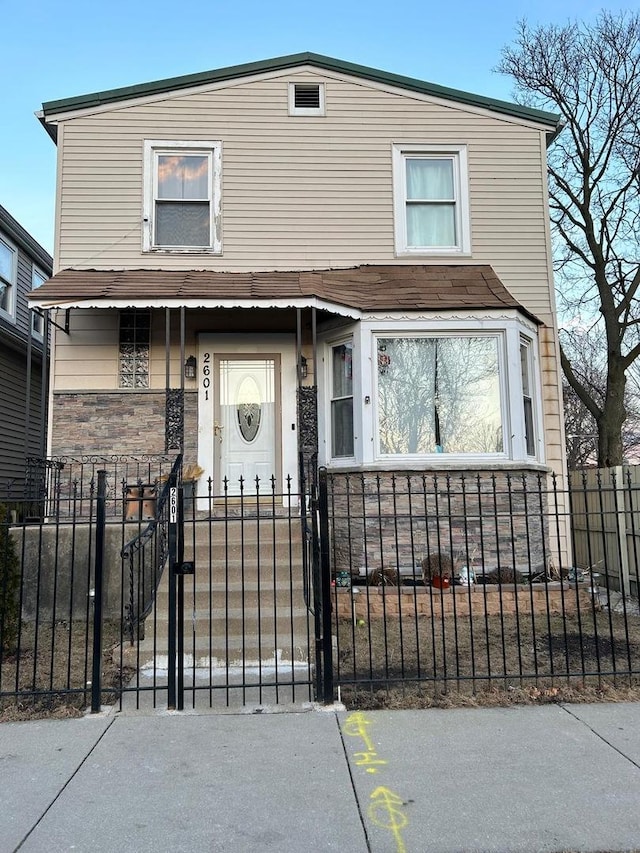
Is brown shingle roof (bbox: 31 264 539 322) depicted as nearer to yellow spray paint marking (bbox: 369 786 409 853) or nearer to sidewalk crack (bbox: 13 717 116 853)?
sidewalk crack (bbox: 13 717 116 853)

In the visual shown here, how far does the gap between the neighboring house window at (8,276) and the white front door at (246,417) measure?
704cm

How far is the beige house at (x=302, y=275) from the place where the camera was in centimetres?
806

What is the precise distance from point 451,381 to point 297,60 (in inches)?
216

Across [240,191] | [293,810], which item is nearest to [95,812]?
[293,810]

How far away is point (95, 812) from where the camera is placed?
3.14 metres

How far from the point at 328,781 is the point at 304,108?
910cm

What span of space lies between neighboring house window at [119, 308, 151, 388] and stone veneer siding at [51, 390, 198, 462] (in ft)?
0.70

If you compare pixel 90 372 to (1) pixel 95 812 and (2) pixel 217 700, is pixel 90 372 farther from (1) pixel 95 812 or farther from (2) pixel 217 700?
(1) pixel 95 812

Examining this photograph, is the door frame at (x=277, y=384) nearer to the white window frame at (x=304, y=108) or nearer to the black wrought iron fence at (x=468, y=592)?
the black wrought iron fence at (x=468, y=592)

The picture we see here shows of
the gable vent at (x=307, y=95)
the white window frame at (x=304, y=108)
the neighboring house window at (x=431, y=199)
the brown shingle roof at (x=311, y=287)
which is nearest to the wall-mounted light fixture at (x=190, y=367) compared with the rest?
the brown shingle roof at (x=311, y=287)

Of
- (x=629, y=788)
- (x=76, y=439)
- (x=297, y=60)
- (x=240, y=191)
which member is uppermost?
(x=297, y=60)

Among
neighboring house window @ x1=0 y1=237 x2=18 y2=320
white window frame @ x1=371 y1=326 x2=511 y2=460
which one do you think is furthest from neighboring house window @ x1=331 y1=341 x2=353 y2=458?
neighboring house window @ x1=0 y1=237 x2=18 y2=320

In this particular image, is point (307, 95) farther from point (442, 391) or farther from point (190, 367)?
point (442, 391)

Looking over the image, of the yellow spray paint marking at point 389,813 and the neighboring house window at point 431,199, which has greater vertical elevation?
the neighboring house window at point 431,199
